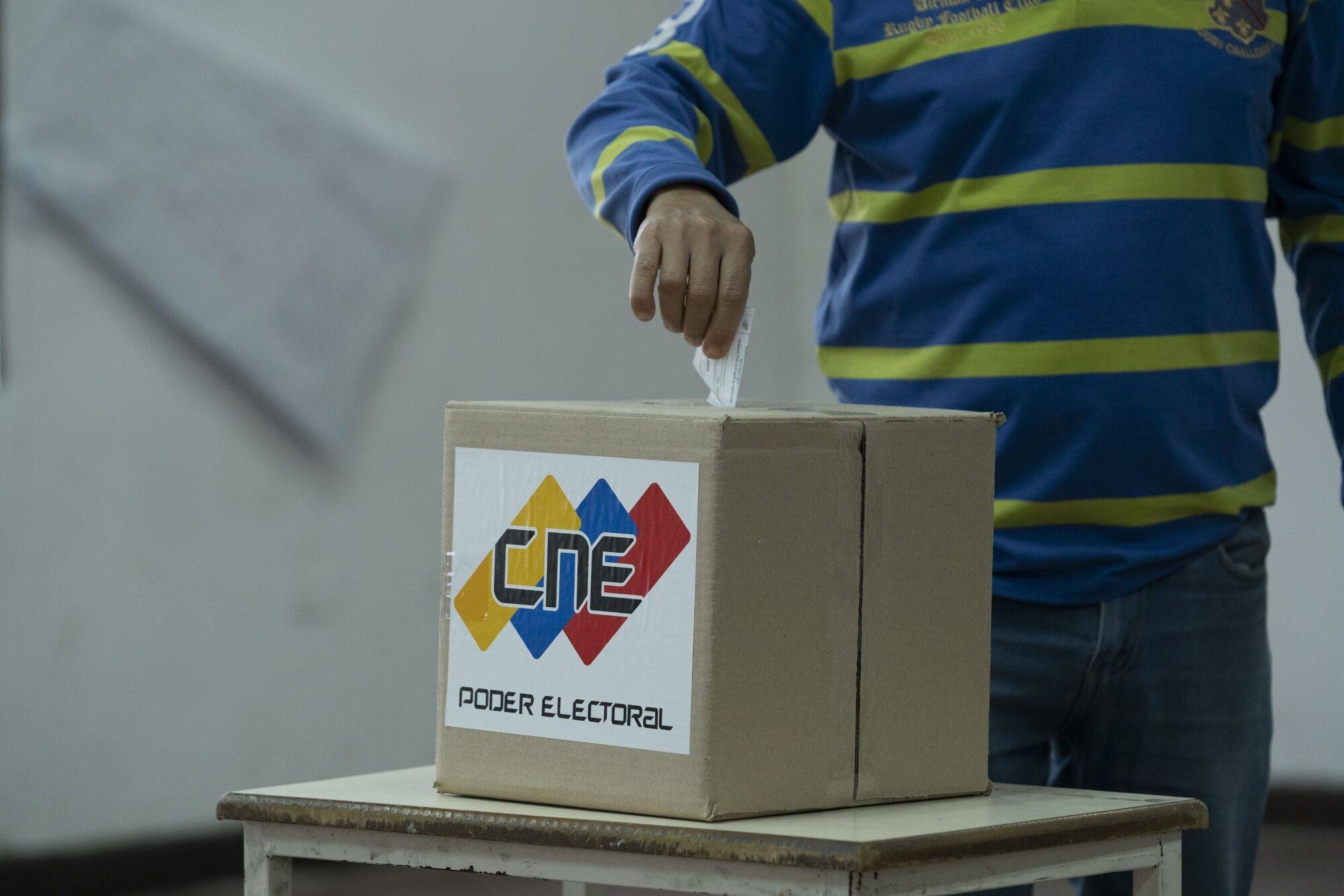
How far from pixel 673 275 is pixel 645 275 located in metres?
0.02

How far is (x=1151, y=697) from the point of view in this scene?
1013mm

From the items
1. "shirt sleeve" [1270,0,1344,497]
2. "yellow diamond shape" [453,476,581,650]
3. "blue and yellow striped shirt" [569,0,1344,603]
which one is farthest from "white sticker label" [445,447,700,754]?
"shirt sleeve" [1270,0,1344,497]

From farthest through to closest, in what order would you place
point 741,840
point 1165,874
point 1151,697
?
point 1151,697, point 1165,874, point 741,840

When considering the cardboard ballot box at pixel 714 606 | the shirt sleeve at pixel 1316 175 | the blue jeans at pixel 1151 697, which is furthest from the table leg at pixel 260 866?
the shirt sleeve at pixel 1316 175

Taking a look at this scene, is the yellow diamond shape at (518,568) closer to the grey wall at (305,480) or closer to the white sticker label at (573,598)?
the white sticker label at (573,598)

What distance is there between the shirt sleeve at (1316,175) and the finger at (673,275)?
1.94 ft

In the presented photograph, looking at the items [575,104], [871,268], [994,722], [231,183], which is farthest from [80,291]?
[994,722]

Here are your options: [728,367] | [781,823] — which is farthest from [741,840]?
[728,367]

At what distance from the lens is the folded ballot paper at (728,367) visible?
83 centimetres

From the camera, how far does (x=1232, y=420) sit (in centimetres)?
105

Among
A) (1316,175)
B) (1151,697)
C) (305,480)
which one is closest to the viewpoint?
(1151,697)

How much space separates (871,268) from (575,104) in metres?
1.87

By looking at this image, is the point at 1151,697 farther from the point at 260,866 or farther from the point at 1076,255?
the point at 260,866

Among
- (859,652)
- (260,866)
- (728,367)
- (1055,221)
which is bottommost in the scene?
(260,866)
